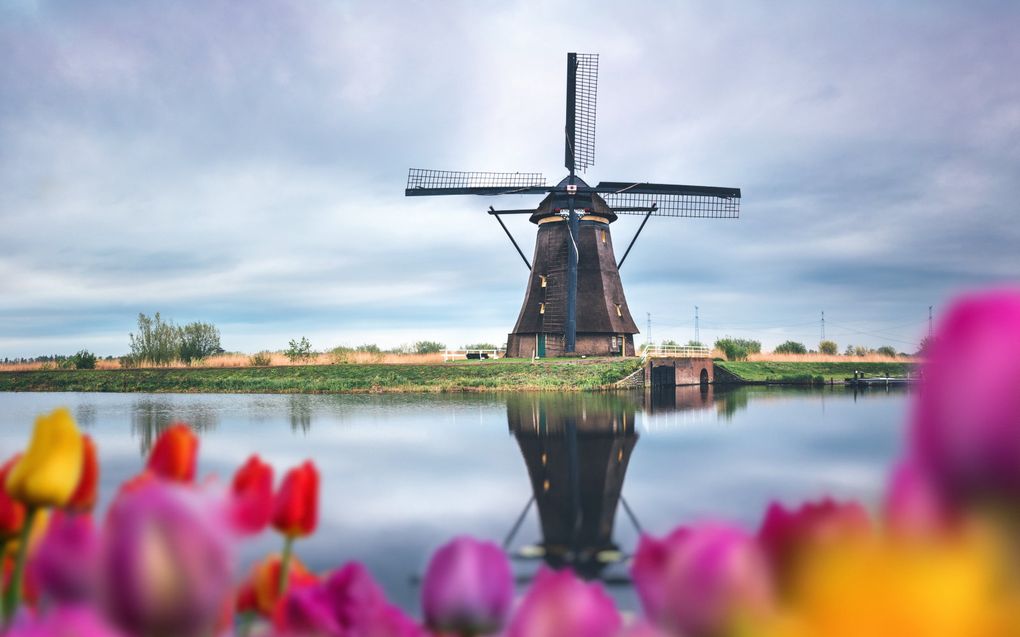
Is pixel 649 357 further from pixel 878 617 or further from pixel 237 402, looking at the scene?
pixel 878 617

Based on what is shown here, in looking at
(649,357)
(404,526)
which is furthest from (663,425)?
(649,357)

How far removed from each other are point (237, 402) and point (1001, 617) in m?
27.8

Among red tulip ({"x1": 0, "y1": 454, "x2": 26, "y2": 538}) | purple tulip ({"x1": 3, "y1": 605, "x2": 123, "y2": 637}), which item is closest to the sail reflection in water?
red tulip ({"x1": 0, "y1": 454, "x2": 26, "y2": 538})

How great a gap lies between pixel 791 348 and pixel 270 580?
167 feet

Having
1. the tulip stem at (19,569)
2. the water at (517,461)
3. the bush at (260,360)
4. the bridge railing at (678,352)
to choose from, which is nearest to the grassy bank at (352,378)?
the bush at (260,360)

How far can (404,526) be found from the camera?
8.01 meters

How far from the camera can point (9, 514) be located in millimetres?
603

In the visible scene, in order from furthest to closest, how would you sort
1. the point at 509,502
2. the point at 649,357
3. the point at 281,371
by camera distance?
the point at 281,371, the point at 649,357, the point at 509,502

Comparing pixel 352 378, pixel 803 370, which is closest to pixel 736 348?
pixel 803 370

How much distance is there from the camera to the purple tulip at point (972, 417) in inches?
10.2

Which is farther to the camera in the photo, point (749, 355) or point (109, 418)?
point (749, 355)

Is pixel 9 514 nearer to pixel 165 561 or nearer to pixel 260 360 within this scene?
pixel 165 561

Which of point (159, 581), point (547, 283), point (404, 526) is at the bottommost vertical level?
point (404, 526)

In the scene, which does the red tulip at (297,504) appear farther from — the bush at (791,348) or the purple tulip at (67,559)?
the bush at (791,348)
